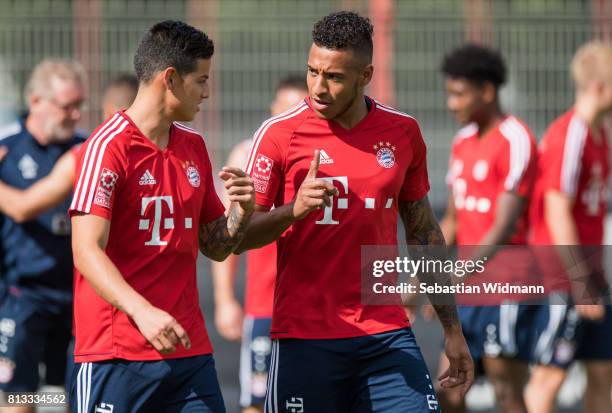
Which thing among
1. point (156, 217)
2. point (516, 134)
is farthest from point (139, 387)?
point (516, 134)

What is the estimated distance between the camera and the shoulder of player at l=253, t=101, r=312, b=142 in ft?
17.5

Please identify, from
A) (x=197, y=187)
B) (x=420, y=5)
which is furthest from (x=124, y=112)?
(x=420, y=5)

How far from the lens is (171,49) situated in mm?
5082

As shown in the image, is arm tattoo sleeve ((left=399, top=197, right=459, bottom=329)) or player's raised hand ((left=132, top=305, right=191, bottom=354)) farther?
arm tattoo sleeve ((left=399, top=197, right=459, bottom=329))

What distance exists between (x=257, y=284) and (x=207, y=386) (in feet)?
9.12

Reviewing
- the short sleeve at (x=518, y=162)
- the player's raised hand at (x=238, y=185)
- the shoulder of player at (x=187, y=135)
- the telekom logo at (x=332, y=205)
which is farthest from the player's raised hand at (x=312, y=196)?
the short sleeve at (x=518, y=162)

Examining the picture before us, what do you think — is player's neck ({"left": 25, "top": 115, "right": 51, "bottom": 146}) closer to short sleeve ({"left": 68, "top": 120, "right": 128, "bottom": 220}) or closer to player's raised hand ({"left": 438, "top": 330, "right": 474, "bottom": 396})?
short sleeve ({"left": 68, "top": 120, "right": 128, "bottom": 220})

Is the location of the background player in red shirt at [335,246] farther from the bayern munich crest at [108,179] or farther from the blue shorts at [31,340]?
the blue shorts at [31,340]

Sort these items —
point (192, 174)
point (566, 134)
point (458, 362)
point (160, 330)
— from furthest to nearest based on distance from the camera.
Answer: point (566, 134) → point (458, 362) → point (192, 174) → point (160, 330)

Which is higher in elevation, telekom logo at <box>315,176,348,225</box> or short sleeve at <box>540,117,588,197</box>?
short sleeve at <box>540,117,588,197</box>

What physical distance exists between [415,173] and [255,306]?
2.60 m

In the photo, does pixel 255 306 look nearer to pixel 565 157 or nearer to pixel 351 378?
pixel 565 157

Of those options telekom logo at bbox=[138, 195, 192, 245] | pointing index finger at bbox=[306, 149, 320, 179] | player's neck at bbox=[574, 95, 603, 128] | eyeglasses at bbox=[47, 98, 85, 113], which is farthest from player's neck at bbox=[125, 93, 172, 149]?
player's neck at bbox=[574, 95, 603, 128]

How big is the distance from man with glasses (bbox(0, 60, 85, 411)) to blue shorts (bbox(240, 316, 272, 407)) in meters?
1.20
